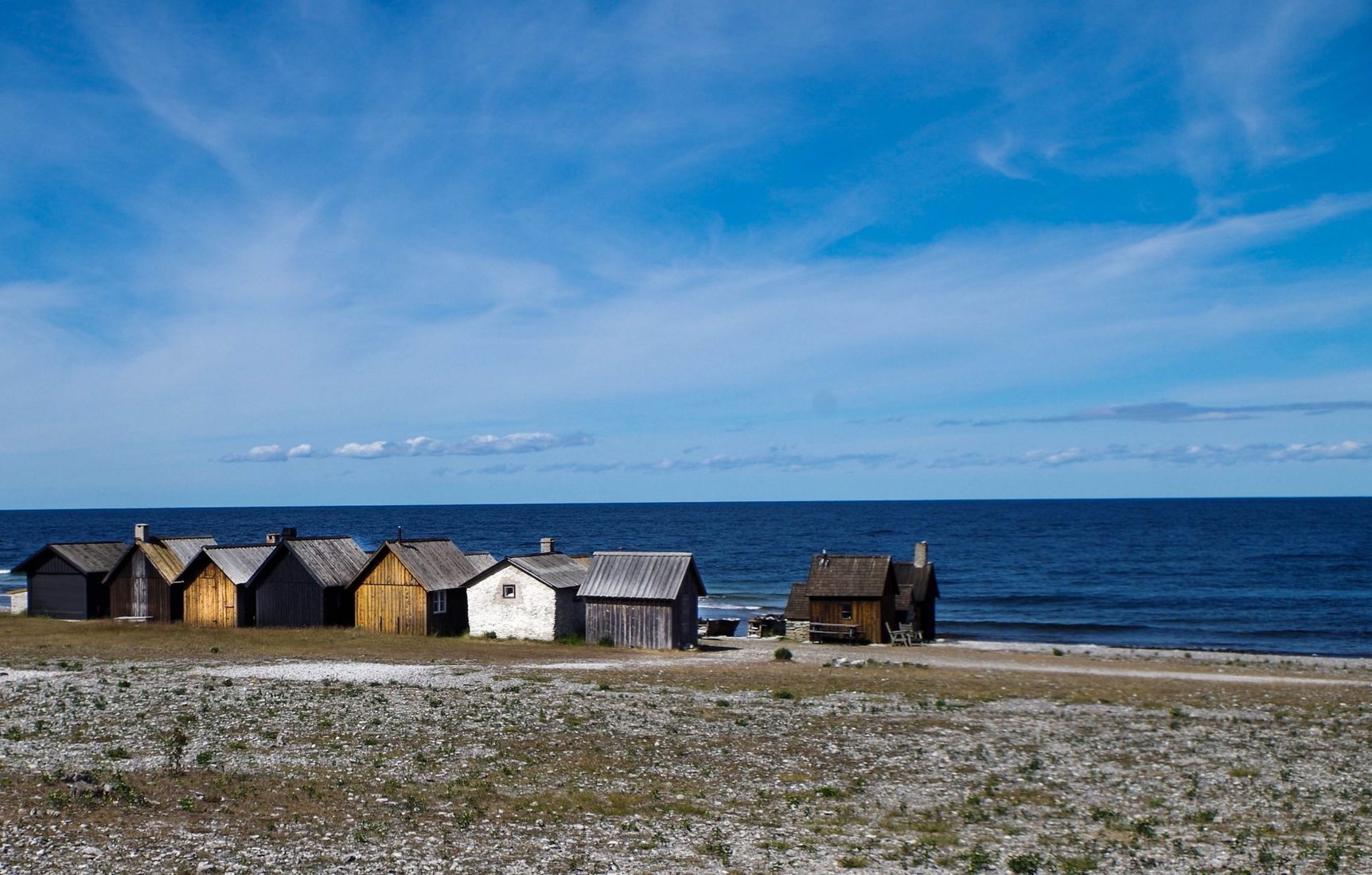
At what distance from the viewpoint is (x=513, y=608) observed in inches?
2201

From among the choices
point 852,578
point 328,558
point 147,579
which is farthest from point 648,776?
point 147,579

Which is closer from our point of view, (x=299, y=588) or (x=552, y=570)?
(x=552, y=570)

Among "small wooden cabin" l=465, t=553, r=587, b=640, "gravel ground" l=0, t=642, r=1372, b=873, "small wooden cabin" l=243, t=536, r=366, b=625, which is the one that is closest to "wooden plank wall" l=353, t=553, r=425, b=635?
"small wooden cabin" l=243, t=536, r=366, b=625

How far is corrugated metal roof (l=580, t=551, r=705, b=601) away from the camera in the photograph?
5431 cm

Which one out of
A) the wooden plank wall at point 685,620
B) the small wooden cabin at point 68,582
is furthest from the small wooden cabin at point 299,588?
the wooden plank wall at point 685,620

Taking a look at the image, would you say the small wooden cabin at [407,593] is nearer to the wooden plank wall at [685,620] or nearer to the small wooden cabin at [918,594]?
the wooden plank wall at [685,620]

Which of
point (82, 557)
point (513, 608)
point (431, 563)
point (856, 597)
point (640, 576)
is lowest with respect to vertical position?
point (856, 597)

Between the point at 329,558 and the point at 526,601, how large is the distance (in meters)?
13.2

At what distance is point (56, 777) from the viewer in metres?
21.2

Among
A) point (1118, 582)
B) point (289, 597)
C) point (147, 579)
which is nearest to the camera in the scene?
point (289, 597)

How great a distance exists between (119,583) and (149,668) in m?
29.9

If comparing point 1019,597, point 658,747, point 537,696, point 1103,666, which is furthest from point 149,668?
point 1019,597

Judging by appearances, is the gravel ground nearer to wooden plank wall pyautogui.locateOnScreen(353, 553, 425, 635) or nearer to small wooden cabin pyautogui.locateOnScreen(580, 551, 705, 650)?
small wooden cabin pyautogui.locateOnScreen(580, 551, 705, 650)

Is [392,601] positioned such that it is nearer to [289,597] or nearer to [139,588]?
[289,597]
